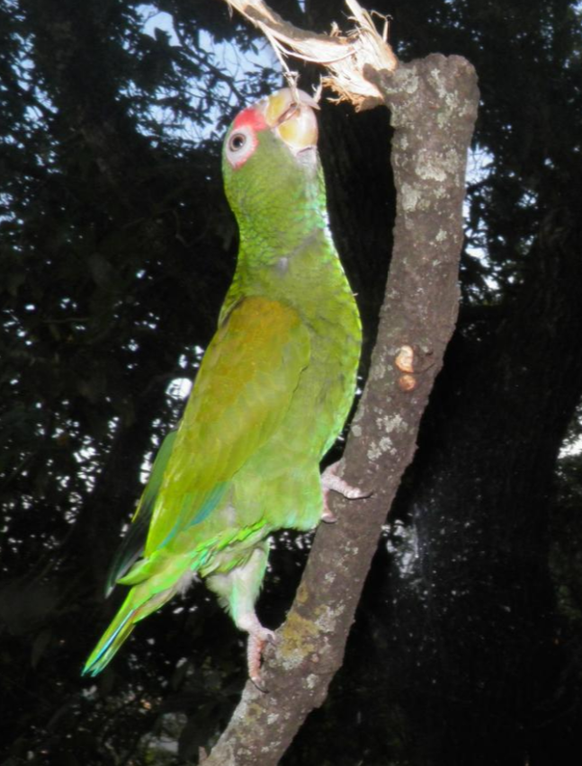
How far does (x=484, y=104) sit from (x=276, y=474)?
182 centimetres

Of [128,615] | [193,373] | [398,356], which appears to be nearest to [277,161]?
[398,356]

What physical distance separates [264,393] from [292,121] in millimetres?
Result: 351

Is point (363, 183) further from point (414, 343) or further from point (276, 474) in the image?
point (414, 343)

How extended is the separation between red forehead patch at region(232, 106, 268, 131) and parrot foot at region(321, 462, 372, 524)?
459 mm

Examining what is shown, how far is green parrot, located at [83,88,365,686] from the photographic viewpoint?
97 centimetres

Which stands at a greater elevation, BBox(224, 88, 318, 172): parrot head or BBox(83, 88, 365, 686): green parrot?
BBox(224, 88, 318, 172): parrot head

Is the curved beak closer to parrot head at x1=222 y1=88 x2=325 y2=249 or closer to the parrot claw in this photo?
parrot head at x1=222 y1=88 x2=325 y2=249

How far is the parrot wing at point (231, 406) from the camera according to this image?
3.18 ft

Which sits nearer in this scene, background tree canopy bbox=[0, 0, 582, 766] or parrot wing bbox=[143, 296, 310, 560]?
parrot wing bbox=[143, 296, 310, 560]

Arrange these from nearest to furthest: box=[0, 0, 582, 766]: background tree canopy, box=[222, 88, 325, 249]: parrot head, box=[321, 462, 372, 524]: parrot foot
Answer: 1. box=[321, 462, 372, 524]: parrot foot
2. box=[222, 88, 325, 249]: parrot head
3. box=[0, 0, 582, 766]: background tree canopy

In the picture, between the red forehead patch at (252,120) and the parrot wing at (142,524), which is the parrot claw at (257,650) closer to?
the parrot wing at (142,524)

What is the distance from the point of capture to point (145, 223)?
2131 millimetres

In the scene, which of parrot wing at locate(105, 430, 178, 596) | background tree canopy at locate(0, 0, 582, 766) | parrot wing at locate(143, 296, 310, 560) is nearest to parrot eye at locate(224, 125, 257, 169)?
parrot wing at locate(143, 296, 310, 560)

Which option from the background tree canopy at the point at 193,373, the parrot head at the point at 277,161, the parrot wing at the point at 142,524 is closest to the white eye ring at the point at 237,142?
the parrot head at the point at 277,161
